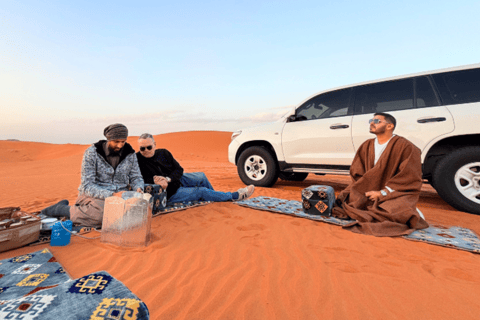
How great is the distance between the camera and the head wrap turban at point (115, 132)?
340 centimetres

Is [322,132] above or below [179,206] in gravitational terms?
above

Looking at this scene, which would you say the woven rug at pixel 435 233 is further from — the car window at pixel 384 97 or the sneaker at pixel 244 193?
the car window at pixel 384 97

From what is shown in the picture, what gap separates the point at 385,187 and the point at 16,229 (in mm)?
4649

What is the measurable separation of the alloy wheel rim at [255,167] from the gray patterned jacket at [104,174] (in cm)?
344

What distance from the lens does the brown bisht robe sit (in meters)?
3.53

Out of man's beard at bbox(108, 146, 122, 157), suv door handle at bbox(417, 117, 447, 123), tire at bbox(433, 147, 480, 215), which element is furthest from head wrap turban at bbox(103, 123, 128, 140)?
tire at bbox(433, 147, 480, 215)

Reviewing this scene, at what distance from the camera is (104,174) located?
143 inches

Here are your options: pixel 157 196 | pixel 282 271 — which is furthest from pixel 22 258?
pixel 282 271

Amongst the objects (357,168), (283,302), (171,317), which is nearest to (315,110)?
(357,168)

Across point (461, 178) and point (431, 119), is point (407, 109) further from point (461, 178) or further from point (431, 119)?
point (461, 178)


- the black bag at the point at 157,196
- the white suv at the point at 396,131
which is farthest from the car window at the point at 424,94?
the black bag at the point at 157,196

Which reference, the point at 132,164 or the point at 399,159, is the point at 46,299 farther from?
the point at 399,159

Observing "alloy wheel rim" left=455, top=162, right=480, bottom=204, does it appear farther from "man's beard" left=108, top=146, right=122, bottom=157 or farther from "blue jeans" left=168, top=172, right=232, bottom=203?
"man's beard" left=108, top=146, right=122, bottom=157

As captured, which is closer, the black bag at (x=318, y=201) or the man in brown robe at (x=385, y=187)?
the man in brown robe at (x=385, y=187)
